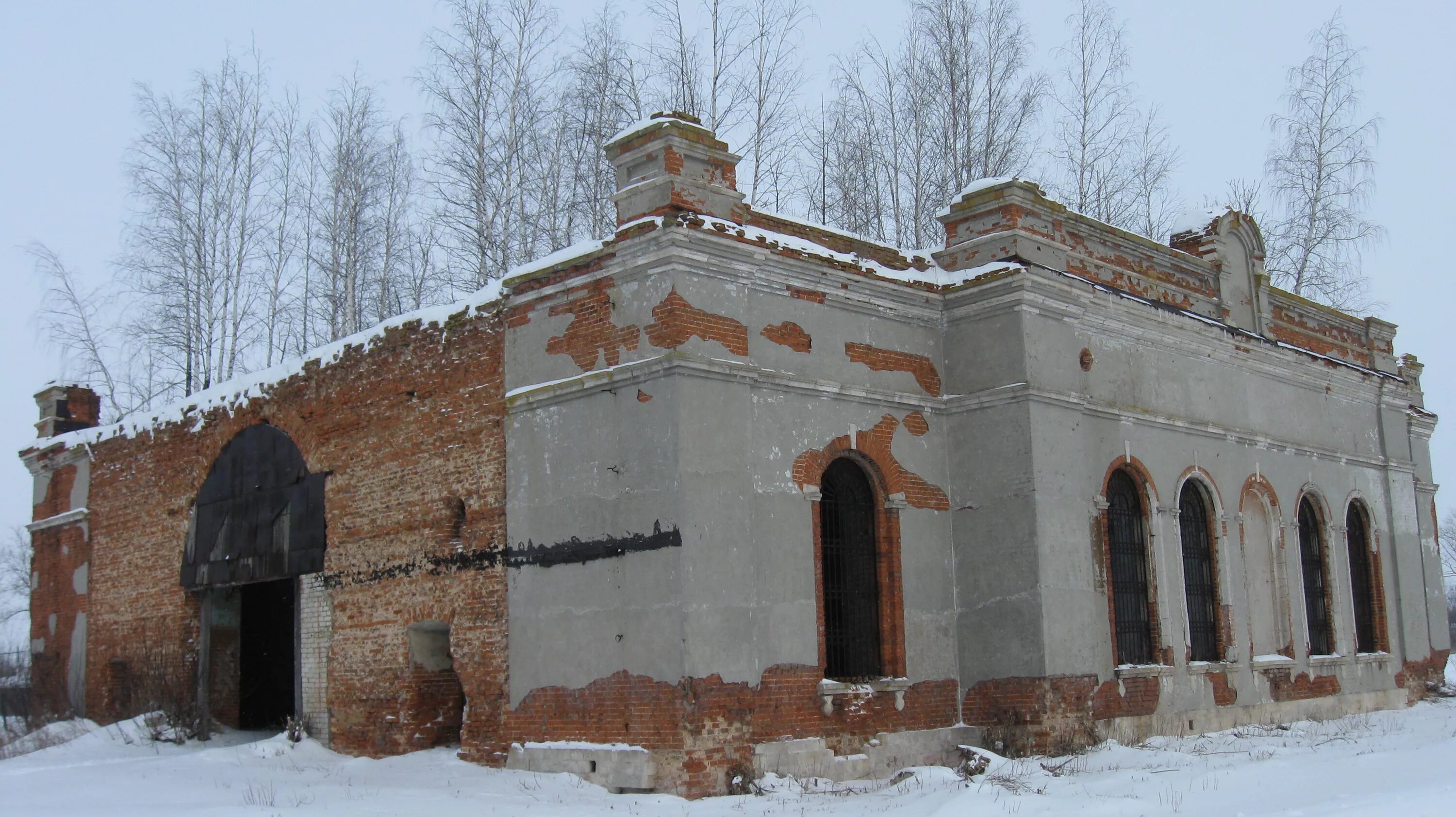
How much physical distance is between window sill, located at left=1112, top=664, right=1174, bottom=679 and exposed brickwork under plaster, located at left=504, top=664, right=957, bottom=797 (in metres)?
2.57

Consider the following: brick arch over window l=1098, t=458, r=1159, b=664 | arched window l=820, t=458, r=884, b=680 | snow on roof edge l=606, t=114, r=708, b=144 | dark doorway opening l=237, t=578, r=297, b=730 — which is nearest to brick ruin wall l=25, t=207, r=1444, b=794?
arched window l=820, t=458, r=884, b=680

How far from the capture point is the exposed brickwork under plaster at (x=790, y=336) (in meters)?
12.2

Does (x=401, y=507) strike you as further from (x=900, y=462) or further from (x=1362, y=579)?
(x=1362, y=579)

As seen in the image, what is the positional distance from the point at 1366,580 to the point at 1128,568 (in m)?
6.90

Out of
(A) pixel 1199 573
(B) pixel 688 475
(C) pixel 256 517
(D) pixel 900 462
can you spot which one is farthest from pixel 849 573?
(C) pixel 256 517

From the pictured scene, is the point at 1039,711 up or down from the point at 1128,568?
down

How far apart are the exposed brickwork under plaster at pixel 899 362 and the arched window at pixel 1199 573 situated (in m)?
3.87

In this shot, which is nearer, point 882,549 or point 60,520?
point 882,549

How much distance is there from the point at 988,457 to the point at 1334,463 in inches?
320

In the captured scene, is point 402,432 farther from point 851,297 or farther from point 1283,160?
point 1283,160

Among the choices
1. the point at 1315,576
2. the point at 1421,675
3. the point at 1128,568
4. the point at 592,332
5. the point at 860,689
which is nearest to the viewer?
the point at 592,332

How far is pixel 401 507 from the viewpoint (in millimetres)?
13797

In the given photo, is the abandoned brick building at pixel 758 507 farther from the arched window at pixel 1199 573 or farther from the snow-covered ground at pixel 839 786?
the snow-covered ground at pixel 839 786

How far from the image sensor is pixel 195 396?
17.2 meters
